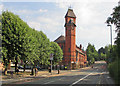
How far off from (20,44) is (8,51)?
2.48 meters

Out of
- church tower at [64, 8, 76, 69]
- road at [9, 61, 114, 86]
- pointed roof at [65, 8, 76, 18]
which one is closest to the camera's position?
road at [9, 61, 114, 86]

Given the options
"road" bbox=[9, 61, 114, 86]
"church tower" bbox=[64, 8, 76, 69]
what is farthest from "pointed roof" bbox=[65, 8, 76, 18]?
"road" bbox=[9, 61, 114, 86]

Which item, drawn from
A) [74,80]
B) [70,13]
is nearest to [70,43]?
[70,13]

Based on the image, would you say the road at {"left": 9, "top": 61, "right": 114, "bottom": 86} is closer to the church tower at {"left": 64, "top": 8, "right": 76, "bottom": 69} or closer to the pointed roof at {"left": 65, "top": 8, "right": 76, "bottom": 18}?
the church tower at {"left": 64, "top": 8, "right": 76, "bottom": 69}

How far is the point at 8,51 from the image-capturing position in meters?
28.3

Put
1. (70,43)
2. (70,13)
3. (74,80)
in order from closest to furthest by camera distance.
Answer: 1. (74,80)
2. (70,43)
3. (70,13)

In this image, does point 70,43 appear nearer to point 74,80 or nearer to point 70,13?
point 70,13

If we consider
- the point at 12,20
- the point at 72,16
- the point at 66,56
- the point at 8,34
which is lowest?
the point at 66,56

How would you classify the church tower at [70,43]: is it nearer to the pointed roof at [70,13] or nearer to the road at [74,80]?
the pointed roof at [70,13]

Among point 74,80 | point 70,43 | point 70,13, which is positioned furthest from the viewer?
point 70,13

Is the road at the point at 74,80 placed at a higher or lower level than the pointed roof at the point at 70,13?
lower

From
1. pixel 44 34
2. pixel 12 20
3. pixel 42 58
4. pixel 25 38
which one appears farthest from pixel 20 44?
pixel 44 34

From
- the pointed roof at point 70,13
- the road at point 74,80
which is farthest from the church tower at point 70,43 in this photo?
the road at point 74,80

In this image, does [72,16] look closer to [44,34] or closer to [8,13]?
[44,34]
